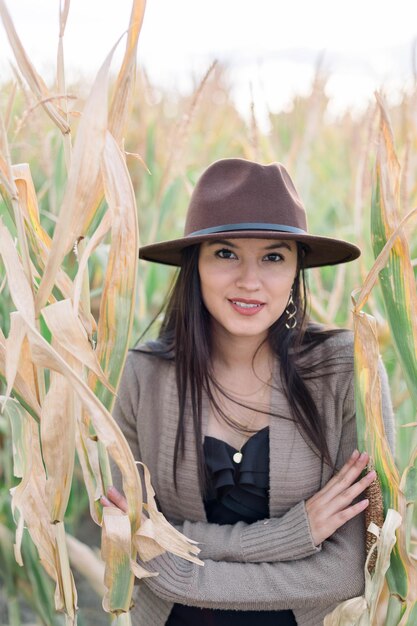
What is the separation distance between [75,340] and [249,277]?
0.40 metres

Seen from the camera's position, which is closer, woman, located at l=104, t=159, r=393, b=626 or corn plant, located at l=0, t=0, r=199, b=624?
corn plant, located at l=0, t=0, r=199, b=624

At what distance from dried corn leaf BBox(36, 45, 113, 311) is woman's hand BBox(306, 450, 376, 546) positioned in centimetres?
45

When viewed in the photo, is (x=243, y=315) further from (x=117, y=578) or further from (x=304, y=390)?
(x=117, y=578)

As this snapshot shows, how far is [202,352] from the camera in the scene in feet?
3.82

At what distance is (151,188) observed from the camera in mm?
1854

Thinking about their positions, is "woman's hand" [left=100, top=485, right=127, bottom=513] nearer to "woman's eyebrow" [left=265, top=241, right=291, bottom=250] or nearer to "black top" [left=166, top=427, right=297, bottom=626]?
"black top" [left=166, top=427, right=297, bottom=626]

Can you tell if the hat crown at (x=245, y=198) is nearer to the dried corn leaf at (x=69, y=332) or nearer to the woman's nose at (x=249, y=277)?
the woman's nose at (x=249, y=277)

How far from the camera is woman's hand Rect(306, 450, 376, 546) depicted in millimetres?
948

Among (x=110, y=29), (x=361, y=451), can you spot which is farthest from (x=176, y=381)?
(x=110, y=29)

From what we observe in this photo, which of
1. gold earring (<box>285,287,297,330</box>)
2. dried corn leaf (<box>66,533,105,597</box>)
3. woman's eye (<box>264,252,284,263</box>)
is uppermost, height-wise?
woman's eye (<box>264,252,284,263</box>)

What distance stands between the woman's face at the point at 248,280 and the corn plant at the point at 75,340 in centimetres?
29

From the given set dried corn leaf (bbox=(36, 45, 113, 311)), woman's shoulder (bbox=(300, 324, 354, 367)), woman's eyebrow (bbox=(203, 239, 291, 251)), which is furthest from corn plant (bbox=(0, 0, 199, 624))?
woman's shoulder (bbox=(300, 324, 354, 367))

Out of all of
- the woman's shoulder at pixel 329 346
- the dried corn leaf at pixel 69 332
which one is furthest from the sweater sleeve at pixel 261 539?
the dried corn leaf at pixel 69 332

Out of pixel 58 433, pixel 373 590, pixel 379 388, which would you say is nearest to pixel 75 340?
pixel 58 433
